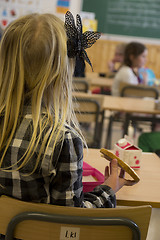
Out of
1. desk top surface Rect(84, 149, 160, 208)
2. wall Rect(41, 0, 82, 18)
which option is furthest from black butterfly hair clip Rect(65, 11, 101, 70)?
wall Rect(41, 0, 82, 18)

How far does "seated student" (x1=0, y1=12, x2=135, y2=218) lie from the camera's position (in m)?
1.04

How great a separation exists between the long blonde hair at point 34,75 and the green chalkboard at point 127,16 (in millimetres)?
6251

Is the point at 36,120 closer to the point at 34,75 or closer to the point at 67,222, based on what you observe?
the point at 34,75

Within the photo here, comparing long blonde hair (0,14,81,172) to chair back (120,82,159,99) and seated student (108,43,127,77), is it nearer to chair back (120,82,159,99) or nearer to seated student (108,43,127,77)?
chair back (120,82,159,99)

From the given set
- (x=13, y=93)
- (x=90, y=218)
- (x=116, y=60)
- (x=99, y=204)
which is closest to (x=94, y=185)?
(x=99, y=204)

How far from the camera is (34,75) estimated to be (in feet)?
3.53

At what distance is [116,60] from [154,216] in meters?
4.84

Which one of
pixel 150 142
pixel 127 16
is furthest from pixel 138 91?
pixel 127 16

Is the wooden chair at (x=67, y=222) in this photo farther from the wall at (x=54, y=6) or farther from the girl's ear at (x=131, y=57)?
the wall at (x=54, y=6)

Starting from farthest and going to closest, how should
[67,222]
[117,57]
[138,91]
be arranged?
[117,57], [138,91], [67,222]

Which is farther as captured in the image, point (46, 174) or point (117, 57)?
point (117, 57)

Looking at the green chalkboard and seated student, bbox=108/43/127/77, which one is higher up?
the green chalkboard

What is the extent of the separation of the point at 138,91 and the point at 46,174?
2913 mm

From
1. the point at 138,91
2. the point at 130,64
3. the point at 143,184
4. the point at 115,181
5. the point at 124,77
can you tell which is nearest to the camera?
the point at 115,181
